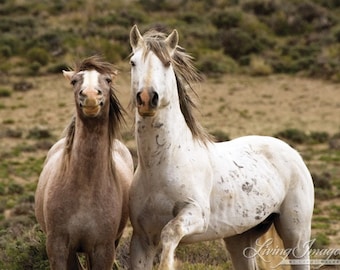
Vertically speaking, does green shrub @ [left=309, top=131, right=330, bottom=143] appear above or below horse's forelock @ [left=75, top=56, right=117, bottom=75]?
below

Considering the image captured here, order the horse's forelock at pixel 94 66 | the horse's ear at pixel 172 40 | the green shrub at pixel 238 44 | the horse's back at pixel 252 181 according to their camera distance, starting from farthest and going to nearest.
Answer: the green shrub at pixel 238 44
the horse's back at pixel 252 181
the horse's forelock at pixel 94 66
the horse's ear at pixel 172 40

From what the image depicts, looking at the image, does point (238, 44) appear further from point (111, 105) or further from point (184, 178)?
point (184, 178)

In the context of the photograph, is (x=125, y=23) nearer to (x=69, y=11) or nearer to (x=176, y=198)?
(x=69, y=11)

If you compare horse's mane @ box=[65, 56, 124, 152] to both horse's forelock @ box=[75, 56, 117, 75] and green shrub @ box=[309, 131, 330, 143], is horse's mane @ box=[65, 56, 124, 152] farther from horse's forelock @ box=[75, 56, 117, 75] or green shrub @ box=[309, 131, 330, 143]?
green shrub @ box=[309, 131, 330, 143]

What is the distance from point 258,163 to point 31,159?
1131 cm

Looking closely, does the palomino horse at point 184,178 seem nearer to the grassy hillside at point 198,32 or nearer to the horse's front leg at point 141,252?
the horse's front leg at point 141,252

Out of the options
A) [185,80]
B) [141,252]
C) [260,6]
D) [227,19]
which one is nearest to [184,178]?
[141,252]

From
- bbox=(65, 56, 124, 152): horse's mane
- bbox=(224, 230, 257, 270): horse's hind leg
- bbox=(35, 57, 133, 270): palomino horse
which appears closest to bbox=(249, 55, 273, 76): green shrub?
bbox=(224, 230, 257, 270): horse's hind leg

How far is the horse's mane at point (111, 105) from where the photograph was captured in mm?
6625

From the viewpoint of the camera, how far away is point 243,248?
7.61 m

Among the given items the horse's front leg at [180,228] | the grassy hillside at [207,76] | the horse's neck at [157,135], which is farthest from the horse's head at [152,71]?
the grassy hillside at [207,76]

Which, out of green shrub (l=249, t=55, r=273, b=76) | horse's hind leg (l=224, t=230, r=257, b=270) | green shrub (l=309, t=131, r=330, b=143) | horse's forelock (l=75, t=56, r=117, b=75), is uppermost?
horse's forelock (l=75, t=56, r=117, b=75)

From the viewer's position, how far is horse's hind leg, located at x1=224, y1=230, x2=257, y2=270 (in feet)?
24.9

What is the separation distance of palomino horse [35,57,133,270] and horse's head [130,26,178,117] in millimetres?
362
